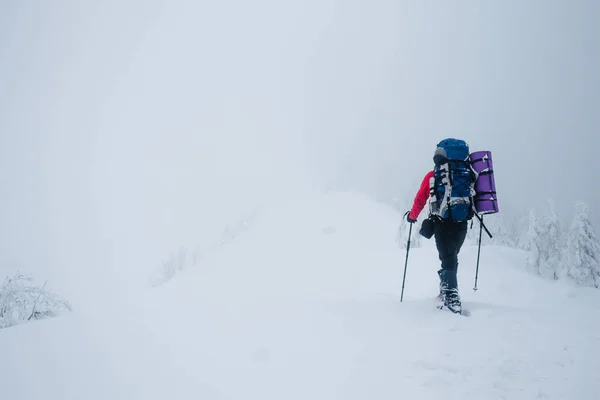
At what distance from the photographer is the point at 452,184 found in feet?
20.7

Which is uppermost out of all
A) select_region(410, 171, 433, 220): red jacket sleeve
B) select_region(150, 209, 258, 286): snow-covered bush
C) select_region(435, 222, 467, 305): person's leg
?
select_region(410, 171, 433, 220): red jacket sleeve

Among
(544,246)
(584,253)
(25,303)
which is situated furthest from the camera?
(544,246)

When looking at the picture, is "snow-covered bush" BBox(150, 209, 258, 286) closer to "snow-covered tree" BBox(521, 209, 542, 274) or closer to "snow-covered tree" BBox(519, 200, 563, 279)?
"snow-covered tree" BBox(521, 209, 542, 274)

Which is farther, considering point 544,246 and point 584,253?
point 544,246

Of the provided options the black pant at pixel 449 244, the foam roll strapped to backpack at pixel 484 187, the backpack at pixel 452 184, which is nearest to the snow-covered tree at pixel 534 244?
the foam roll strapped to backpack at pixel 484 187

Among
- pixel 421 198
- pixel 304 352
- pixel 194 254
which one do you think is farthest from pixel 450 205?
pixel 194 254

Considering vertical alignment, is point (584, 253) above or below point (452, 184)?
below

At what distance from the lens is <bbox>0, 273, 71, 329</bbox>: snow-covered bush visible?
32.0 ft

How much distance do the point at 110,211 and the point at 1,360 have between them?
211963mm

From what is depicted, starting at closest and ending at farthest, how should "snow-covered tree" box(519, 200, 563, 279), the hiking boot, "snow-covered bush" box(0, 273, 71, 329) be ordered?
the hiking boot
"snow-covered bush" box(0, 273, 71, 329)
"snow-covered tree" box(519, 200, 563, 279)

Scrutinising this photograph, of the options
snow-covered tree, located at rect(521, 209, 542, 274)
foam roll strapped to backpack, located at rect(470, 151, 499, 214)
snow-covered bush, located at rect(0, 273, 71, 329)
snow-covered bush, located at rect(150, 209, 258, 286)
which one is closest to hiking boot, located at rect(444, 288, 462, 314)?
foam roll strapped to backpack, located at rect(470, 151, 499, 214)

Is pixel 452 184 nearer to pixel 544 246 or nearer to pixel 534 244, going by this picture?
pixel 534 244

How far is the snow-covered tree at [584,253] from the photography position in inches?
951

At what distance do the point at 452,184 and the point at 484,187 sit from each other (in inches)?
32.9
